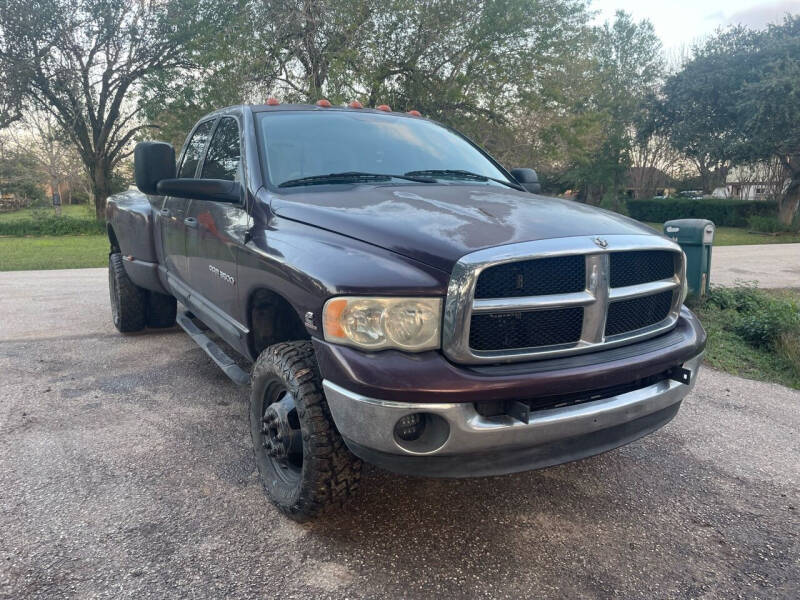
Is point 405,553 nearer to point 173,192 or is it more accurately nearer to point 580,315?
point 580,315

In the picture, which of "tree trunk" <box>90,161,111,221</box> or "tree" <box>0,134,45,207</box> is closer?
"tree trunk" <box>90,161,111,221</box>

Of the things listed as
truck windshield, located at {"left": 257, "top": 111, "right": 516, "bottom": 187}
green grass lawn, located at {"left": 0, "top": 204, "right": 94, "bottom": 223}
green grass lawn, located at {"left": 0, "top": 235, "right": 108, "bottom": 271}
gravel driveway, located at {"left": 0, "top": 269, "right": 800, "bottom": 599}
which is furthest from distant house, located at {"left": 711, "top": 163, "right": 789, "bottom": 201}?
green grass lawn, located at {"left": 0, "top": 204, "right": 94, "bottom": 223}

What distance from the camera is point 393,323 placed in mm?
2076

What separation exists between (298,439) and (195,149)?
2852mm

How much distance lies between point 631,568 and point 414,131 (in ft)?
8.85

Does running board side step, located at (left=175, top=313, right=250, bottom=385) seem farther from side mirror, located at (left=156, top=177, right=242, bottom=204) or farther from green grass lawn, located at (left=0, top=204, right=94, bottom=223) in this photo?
green grass lawn, located at (left=0, top=204, right=94, bottom=223)

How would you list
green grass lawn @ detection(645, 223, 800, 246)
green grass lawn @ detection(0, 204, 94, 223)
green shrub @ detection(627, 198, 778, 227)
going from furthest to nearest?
green shrub @ detection(627, 198, 778, 227) → green grass lawn @ detection(0, 204, 94, 223) → green grass lawn @ detection(645, 223, 800, 246)

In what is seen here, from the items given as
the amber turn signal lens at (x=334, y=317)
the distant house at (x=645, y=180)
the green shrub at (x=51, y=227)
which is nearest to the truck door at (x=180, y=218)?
the amber turn signal lens at (x=334, y=317)

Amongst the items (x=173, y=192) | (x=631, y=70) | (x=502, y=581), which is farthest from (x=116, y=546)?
(x=631, y=70)

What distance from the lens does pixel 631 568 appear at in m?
2.31

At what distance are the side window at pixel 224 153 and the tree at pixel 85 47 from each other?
1903cm

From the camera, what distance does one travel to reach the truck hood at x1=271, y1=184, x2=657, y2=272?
2184mm

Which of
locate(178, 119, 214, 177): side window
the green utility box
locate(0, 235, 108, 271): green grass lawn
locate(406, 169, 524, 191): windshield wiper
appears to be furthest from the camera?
locate(0, 235, 108, 271): green grass lawn

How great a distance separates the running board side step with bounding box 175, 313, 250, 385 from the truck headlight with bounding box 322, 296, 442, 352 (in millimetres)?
1239
